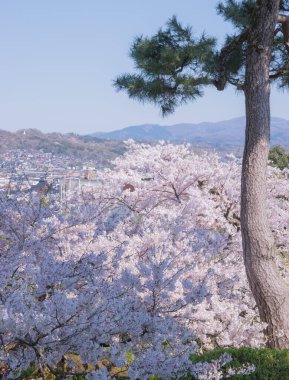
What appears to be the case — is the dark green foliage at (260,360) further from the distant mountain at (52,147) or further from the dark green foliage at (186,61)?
the distant mountain at (52,147)

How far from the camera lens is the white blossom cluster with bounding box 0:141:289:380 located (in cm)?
298

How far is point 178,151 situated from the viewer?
10.4 meters

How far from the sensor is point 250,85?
Result: 22.8 feet

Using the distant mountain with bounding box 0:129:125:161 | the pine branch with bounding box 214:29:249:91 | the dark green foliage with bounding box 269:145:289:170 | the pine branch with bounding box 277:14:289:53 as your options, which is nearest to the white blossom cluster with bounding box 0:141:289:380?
the pine branch with bounding box 214:29:249:91

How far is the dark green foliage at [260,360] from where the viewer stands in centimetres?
488

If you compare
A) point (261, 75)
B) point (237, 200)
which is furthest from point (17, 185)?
point (237, 200)

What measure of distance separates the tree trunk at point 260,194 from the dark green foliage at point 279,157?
18522 mm

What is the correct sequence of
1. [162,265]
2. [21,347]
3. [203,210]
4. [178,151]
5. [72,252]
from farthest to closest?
[178,151], [203,210], [72,252], [162,265], [21,347]

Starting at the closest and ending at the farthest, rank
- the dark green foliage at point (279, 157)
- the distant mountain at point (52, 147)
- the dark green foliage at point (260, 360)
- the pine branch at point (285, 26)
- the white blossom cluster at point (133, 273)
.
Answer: the white blossom cluster at point (133, 273)
the dark green foliage at point (260, 360)
the pine branch at point (285, 26)
the dark green foliage at point (279, 157)
the distant mountain at point (52, 147)

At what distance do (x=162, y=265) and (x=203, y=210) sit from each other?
4.53 metres

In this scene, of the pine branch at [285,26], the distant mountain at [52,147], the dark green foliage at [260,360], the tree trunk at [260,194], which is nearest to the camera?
the dark green foliage at [260,360]

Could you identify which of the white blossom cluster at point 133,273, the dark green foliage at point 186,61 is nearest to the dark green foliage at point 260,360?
the white blossom cluster at point 133,273

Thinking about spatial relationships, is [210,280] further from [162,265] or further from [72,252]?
[162,265]

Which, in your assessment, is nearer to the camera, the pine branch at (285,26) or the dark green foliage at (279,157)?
the pine branch at (285,26)
